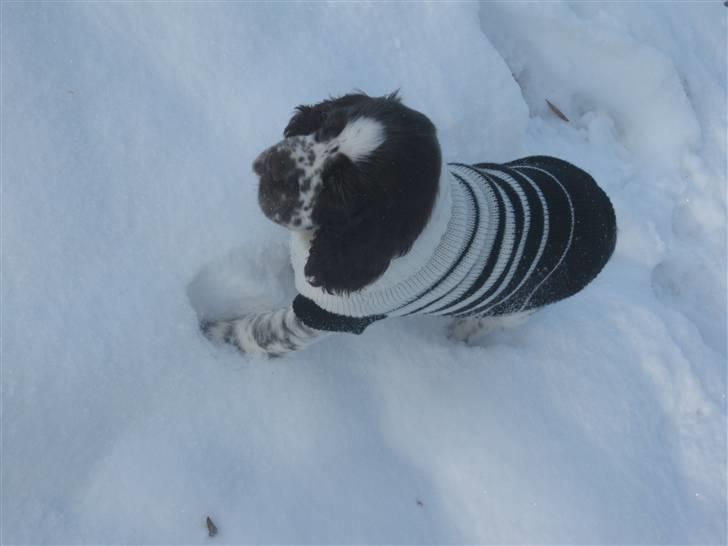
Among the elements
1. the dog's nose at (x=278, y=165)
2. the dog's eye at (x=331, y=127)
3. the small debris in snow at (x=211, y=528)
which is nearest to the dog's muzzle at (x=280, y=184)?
the dog's nose at (x=278, y=165)

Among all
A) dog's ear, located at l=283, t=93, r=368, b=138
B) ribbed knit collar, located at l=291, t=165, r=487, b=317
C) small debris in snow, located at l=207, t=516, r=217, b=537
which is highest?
dog's ear, located at l=283, t=93, r=368, b=138

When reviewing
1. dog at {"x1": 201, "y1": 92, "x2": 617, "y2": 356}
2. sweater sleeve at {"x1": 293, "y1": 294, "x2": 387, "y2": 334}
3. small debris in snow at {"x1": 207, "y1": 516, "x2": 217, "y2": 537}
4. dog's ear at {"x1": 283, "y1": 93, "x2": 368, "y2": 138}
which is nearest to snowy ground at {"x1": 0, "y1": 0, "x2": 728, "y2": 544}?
small debris in snow at {"x1": 207, "y1": 516, "x2": 217, "y2": 537}

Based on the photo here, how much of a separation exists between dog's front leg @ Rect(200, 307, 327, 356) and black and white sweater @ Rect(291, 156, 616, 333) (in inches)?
5.5

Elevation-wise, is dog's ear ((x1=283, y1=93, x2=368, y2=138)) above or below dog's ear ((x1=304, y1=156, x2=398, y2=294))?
above

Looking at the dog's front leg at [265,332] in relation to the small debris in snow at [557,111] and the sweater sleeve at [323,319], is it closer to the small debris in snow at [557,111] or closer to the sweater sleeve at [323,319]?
the sweater sleeve at [323,319]

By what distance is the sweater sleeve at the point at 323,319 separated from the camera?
1.94 m

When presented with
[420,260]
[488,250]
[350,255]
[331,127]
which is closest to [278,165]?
[331,127]

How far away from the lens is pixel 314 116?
1.85m

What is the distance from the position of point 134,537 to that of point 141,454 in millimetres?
262

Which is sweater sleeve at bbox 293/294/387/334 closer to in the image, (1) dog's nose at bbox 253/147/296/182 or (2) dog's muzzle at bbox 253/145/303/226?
(2) dog's muzzle at bbox 253/145/303/226

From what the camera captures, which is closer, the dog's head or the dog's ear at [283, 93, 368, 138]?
the dog's head

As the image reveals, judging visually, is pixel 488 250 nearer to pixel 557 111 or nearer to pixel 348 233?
pixel 348 233

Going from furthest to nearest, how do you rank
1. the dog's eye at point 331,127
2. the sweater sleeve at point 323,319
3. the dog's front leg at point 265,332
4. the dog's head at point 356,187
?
the dog's front leg at point 265,332
the sweater sleeve at point 323,319
the dog's eye at point 331,127
the dog's head at point 356,187

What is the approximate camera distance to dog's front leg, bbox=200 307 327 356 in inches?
85.4
